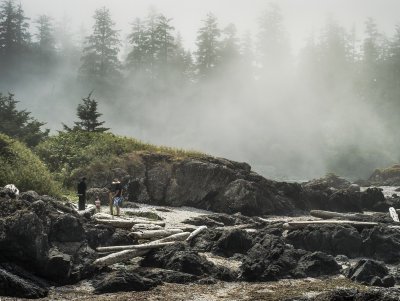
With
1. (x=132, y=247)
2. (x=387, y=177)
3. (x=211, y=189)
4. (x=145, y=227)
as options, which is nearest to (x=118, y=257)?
(x=132, y=247)

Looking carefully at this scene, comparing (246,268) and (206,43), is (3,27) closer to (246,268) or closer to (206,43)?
(206,43)

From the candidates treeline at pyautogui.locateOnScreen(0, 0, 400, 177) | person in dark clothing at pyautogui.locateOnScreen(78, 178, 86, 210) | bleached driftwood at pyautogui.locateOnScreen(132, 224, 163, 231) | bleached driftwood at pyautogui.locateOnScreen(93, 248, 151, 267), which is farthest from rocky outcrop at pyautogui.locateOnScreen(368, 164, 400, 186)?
bleached driftwood at pyautogui.locateOnScreen(93, 248, 151, 267)

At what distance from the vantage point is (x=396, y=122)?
69.9 metres

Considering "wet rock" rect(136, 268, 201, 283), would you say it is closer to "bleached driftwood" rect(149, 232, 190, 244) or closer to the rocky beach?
the rocky beach

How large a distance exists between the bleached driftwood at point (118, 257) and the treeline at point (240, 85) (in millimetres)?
48379

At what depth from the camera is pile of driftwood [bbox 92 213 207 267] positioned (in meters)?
11.5

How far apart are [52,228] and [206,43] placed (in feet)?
223

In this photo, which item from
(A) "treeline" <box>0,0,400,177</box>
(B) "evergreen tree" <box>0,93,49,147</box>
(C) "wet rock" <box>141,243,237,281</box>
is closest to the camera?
(C) "wet rock" <box>141,243,237,281</box>

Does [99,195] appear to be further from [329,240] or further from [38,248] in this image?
[329,240]

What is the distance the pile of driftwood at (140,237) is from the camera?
37.9 ft

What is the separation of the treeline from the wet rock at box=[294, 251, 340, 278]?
47157 mm

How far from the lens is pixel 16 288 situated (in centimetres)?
877

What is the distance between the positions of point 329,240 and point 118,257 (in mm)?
8100

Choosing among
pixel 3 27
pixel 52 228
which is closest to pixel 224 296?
pixel 52 228
